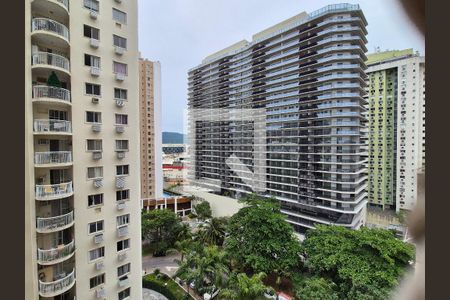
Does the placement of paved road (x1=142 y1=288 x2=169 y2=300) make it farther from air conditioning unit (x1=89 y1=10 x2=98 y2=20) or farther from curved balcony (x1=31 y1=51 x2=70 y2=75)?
air conditioning unit (x1=89 y1=10 x2=98 y2=20)

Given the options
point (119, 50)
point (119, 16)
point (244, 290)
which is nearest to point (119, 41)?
point (119, 50)

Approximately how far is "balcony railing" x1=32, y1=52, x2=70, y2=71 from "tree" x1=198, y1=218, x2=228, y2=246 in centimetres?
675

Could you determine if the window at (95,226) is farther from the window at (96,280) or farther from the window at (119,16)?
the window at (119,16)

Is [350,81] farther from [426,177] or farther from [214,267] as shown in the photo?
[426,177]

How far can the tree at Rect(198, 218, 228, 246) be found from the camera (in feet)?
26.9

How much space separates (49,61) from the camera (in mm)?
2840

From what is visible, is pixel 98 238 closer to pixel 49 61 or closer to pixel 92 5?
pixel 49 61

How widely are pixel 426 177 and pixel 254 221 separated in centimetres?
652

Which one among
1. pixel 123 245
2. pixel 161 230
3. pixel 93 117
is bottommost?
pixel 161 230

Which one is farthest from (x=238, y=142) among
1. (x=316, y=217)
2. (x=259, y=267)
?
(x=259, y=267)

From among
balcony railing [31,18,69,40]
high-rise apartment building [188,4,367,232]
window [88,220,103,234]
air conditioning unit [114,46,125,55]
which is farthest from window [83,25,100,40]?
high-rise apartment building [188,4,367,232]

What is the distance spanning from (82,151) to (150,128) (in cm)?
938

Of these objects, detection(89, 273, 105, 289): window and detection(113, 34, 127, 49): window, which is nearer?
detection(89, 273, 105, 289): window

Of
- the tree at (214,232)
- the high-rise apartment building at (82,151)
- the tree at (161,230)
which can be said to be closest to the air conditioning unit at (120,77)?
the high-rise apartment building at (82,151)
